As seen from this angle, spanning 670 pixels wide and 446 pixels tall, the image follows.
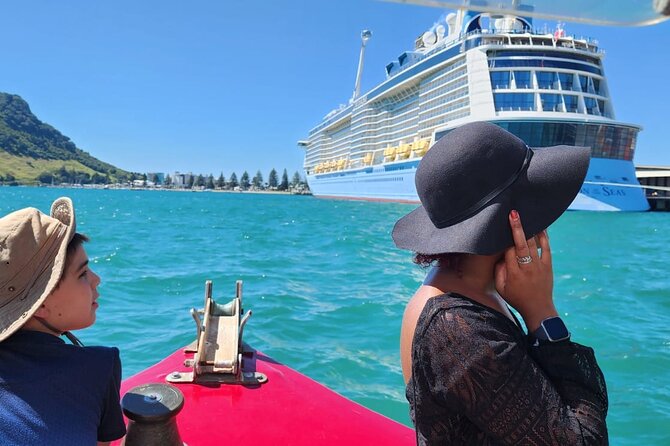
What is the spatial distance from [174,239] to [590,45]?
41.4m

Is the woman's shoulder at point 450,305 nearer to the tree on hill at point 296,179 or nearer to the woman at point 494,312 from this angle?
the woman at point 494,312

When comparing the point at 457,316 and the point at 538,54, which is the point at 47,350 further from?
the point at 538,54

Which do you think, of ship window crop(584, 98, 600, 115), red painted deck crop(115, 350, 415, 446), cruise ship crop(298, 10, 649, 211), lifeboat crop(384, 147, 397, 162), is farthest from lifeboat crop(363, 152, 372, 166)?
red painted deck crop(115, 350, 415, 446)

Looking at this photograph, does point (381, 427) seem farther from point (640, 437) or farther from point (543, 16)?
point (640, 437)

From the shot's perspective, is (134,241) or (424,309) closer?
(424,309)

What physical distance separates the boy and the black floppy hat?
38.8 inches

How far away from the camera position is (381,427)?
2.55m

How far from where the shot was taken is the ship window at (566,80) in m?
41.2

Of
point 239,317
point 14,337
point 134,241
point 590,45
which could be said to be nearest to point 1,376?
point 14,337

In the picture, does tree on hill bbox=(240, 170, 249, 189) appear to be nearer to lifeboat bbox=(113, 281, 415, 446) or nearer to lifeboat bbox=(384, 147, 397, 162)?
lifeboat bbox=(384, 147, 397, 162)

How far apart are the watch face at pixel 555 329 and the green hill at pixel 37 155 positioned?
508 feet

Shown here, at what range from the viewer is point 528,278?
109cm

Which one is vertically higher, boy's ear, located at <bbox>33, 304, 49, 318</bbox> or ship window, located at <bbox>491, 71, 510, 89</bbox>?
ship window, located at <bbox>491, 71, 510, 89</bbox>

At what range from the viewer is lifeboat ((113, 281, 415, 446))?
6.04 ft
